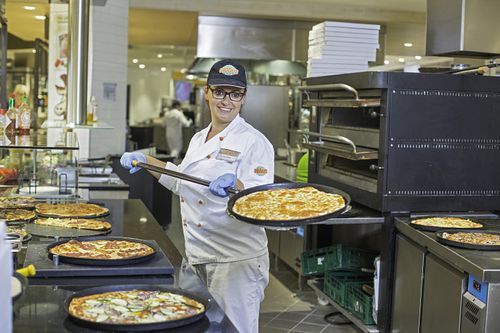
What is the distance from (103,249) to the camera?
2.51m

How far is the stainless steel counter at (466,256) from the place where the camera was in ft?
9.69

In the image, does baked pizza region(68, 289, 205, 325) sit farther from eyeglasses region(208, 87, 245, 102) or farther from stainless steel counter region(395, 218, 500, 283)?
stainless steel counter region(395, 218, 500, 283)

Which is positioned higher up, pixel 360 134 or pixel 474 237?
pixel 360 134

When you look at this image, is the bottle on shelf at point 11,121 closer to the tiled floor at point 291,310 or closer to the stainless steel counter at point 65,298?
the stainless steel counter at point 65,298

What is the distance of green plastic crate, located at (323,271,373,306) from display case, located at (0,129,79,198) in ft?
6.36

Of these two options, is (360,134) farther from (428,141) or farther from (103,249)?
(103,249)

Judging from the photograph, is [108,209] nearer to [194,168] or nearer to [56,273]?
[194,168]

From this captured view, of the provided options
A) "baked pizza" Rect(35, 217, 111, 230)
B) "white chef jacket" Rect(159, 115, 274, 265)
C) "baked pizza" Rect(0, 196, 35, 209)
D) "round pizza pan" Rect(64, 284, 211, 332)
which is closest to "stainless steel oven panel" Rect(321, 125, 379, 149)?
"white chef jacket" Rect(159, 115, 274, 265)

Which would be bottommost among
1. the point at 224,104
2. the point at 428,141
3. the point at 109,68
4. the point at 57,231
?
the point at 57,231

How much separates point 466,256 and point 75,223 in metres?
1.76

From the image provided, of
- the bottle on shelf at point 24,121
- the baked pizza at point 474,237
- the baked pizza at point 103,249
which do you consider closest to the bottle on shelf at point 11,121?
the bottle on shelf at point 24,121

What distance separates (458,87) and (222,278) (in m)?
2.03

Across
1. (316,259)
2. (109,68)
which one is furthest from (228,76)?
(109,68)

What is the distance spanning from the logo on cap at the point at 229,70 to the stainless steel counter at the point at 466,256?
1316 millimetres
